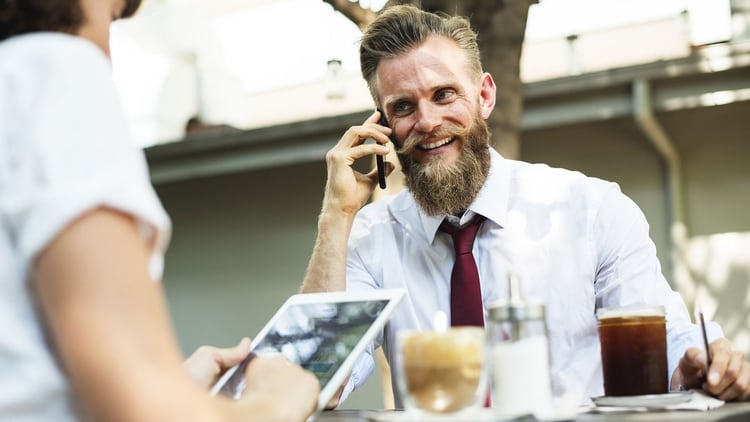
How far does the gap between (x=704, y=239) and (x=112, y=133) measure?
6.83m

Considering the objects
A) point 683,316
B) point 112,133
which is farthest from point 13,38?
point 683,316

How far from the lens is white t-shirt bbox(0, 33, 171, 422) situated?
2.64 ft

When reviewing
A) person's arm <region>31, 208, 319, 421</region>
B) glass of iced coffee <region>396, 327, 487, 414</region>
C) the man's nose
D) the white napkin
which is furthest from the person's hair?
the man's nose

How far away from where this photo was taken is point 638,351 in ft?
5.70

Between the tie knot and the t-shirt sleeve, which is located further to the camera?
the tie knot

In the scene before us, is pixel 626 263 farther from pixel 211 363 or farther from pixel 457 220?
pixel 211 363

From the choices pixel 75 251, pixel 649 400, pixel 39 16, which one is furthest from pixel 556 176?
pixel 75 251

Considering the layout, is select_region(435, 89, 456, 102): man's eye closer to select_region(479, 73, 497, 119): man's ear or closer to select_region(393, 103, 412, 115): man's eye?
select_region(393, 103, 412, 115): man's eye

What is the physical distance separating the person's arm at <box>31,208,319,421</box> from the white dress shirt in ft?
5.76

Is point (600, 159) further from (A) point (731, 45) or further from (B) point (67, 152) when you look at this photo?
(B) point (67, 152)

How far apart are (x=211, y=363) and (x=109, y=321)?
762 mm

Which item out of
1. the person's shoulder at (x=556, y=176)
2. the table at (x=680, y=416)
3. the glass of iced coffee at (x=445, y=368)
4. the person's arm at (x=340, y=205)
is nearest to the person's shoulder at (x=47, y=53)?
the glass of iced coffee at (x=445, y=368)

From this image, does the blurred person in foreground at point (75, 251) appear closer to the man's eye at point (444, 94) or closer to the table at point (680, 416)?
the table at point (680, 416)

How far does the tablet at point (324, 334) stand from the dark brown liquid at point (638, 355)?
484mm
